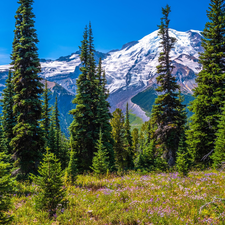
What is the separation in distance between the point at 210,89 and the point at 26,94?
58.0ft

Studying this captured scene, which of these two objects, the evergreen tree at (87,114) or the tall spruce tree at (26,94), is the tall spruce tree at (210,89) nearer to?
the evergreen tree at (87,114)

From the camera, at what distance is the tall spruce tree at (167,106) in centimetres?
1797

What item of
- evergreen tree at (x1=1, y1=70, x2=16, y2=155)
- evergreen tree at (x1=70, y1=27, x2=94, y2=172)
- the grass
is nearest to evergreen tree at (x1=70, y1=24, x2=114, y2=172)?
evergreen tree at (x1=70, y1=27, x2=94, y2=172)

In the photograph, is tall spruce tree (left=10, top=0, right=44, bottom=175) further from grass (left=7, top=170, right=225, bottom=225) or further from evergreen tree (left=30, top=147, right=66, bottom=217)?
evergreen tree (left=30, top=147, right=66, bottom=217)

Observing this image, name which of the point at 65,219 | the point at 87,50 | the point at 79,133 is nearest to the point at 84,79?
the point at 87,50

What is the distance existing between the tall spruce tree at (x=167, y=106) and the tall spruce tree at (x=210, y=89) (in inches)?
105

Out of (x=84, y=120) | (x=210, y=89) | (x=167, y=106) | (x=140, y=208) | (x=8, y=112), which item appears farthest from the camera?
(x=8, y=112)

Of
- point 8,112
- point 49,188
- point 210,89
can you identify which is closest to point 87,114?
point 8,112

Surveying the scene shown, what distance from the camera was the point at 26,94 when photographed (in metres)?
15.2

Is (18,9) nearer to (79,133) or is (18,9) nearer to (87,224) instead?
(79,133)

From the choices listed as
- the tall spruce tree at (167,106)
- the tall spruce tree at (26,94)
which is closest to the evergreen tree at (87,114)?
the tall spruce tree at (26,94)

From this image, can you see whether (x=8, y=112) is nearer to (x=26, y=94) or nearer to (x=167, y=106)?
(x=26, y=94)

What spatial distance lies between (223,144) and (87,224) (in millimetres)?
11114

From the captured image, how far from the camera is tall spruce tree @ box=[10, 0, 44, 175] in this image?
1436 cm
